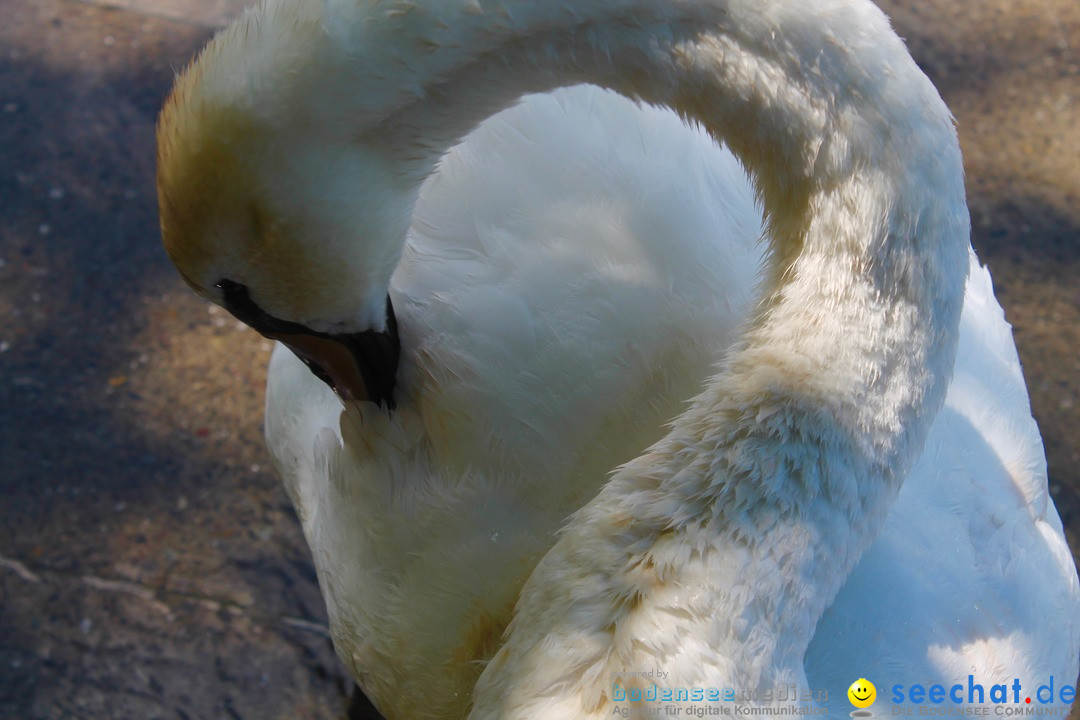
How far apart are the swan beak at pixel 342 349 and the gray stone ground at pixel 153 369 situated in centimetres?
83

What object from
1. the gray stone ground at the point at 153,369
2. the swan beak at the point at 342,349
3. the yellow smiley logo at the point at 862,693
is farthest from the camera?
the gray stone ground at the point at 153,369

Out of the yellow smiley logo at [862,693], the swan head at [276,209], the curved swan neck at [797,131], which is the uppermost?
the curved swan neck at [797,131]

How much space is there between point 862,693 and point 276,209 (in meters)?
0.96

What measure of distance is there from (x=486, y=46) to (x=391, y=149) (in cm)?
16

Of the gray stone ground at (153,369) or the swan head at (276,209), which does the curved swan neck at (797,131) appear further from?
the gray stone ground at (153,369)

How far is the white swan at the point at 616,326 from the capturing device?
1.20 meters

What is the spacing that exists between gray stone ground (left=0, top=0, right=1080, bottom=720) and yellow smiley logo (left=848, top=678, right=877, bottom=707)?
1.05 metres

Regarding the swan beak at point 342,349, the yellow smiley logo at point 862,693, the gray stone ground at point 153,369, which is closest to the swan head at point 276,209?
the swan beak at point 342,349

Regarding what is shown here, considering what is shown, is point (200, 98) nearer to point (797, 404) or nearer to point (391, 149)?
point (391, 149)

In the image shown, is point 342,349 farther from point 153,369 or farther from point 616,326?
point 153,369

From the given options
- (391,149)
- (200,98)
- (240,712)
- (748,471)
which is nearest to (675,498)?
(748,471)

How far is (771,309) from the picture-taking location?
1.34 meters

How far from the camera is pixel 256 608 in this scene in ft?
7.37

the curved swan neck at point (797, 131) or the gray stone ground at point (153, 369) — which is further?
the gray stone ground at point (153, 369)
